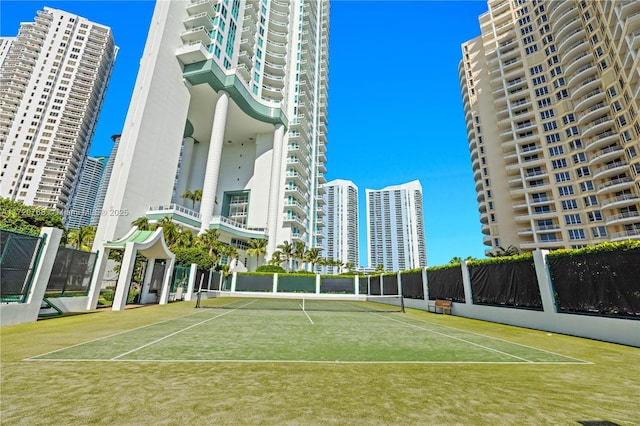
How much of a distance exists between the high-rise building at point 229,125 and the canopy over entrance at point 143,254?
57.6 feet

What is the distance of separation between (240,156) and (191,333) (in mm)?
58315

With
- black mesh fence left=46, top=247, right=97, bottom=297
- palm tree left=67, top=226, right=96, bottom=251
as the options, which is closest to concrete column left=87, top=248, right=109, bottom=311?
black mesh fence left=46, top=247, right=97, bottom=297

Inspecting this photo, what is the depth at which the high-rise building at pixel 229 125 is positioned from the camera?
3897 centimetres

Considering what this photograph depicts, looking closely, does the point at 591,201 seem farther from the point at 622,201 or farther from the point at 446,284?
the point at 446,284

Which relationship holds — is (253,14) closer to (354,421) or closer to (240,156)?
(240,156)

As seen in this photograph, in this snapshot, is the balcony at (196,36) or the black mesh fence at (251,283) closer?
the black mesh fence at (251,283)

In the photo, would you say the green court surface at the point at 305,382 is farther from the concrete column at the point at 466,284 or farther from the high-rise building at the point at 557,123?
the high-rise building at the point at 557,123

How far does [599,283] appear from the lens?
9.91 metres

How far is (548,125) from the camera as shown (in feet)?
191

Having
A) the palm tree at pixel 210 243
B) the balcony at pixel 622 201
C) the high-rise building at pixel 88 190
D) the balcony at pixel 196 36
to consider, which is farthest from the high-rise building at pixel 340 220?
the high-rise building at pixel 88 190

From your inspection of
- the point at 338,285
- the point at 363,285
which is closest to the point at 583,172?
the point at 363,285

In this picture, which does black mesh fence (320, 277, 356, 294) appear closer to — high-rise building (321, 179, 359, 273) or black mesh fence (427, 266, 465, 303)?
black mesh fence (427, 266, 465, 303)

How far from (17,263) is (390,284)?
27538mm

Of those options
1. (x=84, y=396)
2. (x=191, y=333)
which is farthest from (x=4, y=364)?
(x=191, y=333)
